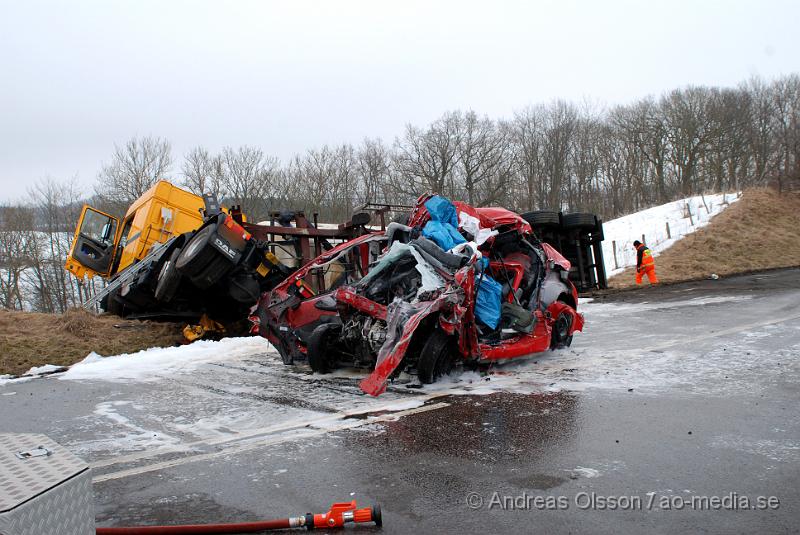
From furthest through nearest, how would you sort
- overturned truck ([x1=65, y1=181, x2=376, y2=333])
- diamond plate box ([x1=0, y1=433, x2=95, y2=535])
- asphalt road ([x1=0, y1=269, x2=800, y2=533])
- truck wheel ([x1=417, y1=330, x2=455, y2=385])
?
1. overturned truck ([x1=65, y1=181, x2=376, y2=333])
2. truck wheel ([x1=417, y1=330, x2=455, y2=385])
3. asphalt road ([x1=0, y1=269, x2=800, y2=533])
4. diamond plate box ([x1=0, y1=433, x2=95, y2=535])

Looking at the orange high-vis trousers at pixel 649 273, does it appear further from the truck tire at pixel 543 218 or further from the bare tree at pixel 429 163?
the bare tree at pixel 429 163

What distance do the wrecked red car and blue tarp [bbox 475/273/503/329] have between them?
0.04 feet

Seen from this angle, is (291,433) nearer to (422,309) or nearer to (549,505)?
(422,309)

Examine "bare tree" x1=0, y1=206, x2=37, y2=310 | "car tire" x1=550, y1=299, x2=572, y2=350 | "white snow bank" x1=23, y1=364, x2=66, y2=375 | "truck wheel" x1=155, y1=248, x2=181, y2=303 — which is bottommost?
"car tire" x1=550, y1=299, x2=572, y2=350

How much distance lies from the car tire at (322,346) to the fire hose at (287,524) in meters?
4.67

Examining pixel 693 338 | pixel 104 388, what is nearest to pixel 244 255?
pixel 104 388

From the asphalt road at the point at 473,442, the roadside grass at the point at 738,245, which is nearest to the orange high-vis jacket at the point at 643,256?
the roadside grass at the point at 738,245

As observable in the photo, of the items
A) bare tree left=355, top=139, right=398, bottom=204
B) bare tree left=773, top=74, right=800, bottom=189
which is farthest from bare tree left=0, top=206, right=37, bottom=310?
bare tree left=773, top=74, right=800, bottom=189

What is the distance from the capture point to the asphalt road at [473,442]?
354 centimetres

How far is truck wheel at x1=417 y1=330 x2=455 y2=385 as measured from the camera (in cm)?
684

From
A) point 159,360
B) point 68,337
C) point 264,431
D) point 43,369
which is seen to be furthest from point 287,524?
point 68,337

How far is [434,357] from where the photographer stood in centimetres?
685

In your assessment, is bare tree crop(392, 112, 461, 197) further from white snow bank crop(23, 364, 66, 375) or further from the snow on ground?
white snow bank crop(23, 364, 66, 375)

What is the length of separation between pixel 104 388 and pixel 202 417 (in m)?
2.58
